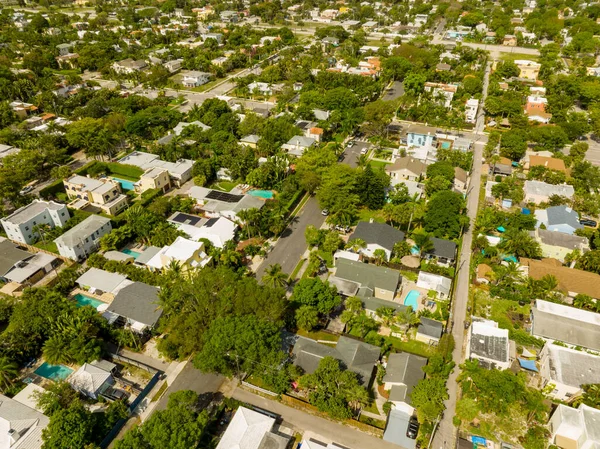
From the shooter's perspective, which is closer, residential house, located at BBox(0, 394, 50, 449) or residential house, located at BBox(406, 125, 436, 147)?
residential house, located at BBox(0, 394, 50, 449)

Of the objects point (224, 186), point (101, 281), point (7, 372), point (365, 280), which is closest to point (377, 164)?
point (224, 186)

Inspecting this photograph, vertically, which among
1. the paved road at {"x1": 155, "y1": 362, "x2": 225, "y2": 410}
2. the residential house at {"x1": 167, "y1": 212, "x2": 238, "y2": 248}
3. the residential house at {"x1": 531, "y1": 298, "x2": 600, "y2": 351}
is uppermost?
the residential house at {"x1": 167, "y1": 212, "x2": 238, "y2": 248}

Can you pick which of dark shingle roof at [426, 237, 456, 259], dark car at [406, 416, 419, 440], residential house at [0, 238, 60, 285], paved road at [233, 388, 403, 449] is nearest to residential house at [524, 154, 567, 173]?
dark shingle roof at [426, 237, 456, 259]

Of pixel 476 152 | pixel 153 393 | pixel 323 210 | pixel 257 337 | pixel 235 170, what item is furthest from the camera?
pixel 476 152

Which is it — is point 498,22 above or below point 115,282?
above

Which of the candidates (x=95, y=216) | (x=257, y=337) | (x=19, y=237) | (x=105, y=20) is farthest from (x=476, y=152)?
(x=105, y=20)

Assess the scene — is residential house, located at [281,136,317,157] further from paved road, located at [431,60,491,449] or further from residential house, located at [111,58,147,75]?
residential house, located at [111,58,147,75]

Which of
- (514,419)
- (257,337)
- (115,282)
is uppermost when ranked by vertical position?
(257,337)

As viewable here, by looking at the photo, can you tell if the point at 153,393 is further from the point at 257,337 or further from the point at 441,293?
the point at 441,293
